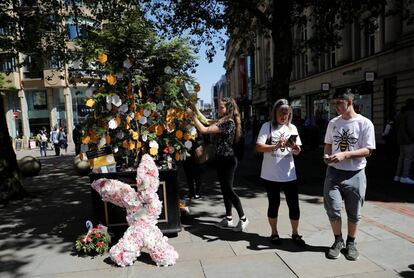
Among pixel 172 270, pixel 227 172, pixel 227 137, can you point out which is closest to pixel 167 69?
pixel 227 137

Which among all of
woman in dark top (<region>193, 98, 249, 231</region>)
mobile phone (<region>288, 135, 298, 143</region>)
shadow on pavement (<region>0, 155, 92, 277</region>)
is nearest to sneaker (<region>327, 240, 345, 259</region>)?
mobile phone (<region>288, 135, 298, 143</region>)

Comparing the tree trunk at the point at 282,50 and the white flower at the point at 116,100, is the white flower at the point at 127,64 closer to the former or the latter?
the white flower at the point at 116,100

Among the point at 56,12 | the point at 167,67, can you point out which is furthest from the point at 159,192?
the point at 56,12

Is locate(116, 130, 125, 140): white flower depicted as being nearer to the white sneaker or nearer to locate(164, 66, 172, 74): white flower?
locate(164, 66, 172, 74): white flower

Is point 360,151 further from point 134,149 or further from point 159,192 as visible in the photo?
point 134,149

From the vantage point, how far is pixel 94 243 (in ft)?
15.3

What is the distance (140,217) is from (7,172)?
217 inches

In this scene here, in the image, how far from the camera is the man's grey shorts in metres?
4.15

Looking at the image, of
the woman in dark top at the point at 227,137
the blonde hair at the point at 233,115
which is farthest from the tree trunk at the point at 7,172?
the blonde hair at the point at 233,115

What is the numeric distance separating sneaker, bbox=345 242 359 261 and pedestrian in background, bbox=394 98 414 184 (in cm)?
500

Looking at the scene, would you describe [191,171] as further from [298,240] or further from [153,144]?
[298,240]

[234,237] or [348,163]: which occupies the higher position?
[348,163]

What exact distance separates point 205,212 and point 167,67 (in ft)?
8.88

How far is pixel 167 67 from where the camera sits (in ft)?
17.2
